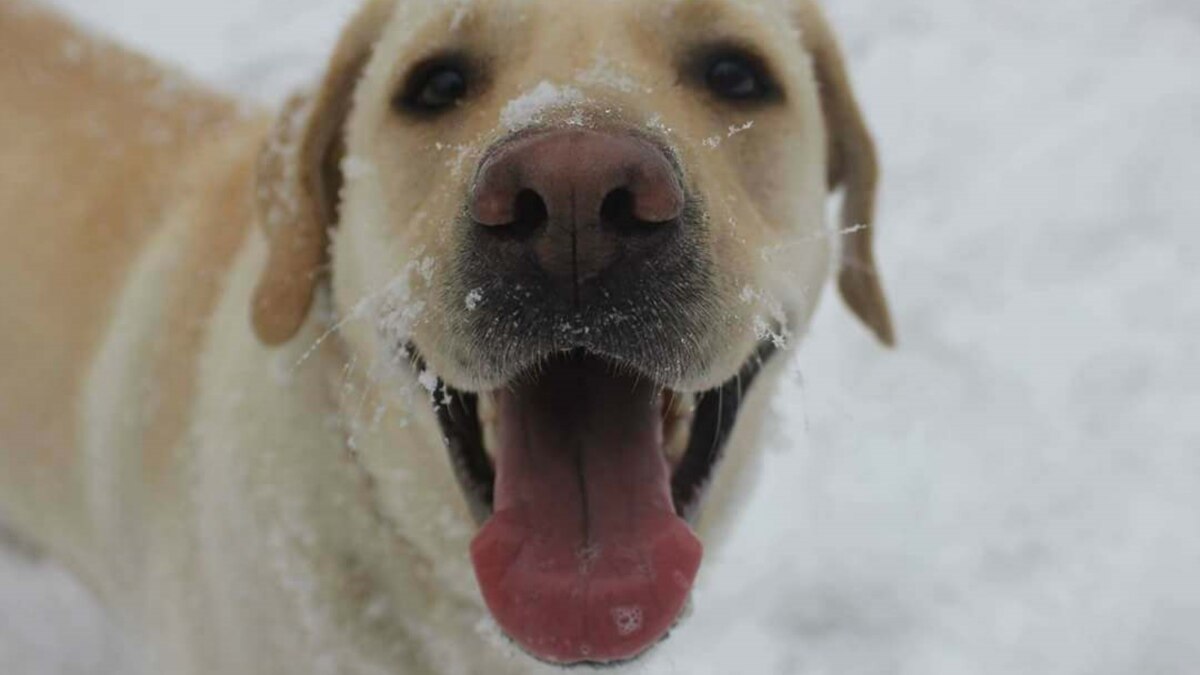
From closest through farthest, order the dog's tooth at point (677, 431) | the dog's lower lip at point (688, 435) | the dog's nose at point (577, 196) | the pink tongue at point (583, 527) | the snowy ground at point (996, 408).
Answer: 1. the dog's nose at point (577, 196)
2. the pink tongue at point (583, 527)
3. the dog's lower lip at point (688, 435)
4. the dog's tooth at point (677, 431)
5. the snowy ground at point (996, 408)

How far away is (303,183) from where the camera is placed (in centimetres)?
211

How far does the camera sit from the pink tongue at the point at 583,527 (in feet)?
5.57

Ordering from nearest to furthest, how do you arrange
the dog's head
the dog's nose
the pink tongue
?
the dog's nose
the dog's head
the pink tongue

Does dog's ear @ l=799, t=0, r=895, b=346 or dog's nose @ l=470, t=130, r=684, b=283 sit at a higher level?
dog's nose @ l=470, t=130, r=684, b=283

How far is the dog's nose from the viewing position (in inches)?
53.5

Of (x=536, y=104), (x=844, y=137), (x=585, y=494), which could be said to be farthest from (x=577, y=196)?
(x=844, y=137)

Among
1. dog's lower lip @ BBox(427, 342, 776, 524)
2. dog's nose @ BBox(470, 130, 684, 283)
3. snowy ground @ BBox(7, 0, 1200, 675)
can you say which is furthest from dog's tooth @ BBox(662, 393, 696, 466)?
dog's nose @ BBox(470, 130, 684, 283)

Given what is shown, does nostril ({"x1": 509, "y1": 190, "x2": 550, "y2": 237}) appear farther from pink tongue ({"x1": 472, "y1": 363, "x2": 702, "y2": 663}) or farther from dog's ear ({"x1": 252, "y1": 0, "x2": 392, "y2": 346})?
dog's ear ({"x1": 252, "y1": 0, "x2": 392, "y2": 346})

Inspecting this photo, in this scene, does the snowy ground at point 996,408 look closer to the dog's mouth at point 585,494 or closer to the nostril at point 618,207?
the dog's mouth at point 585,494

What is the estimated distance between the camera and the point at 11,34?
308 centimetres

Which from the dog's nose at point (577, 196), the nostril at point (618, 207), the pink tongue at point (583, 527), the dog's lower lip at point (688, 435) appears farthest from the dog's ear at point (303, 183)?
the nostril at point (618, 207)

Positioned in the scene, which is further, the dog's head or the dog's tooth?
the dog's tooth

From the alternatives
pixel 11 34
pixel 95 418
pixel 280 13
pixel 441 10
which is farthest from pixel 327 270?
pixel 280 13

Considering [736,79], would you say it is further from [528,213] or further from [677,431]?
[528,213]
